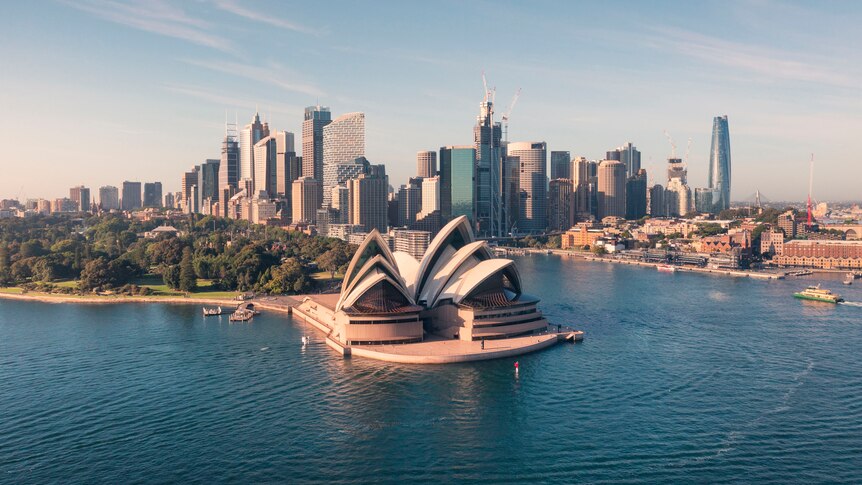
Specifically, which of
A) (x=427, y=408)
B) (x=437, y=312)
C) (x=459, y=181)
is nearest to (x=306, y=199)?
(x=459, y=181)

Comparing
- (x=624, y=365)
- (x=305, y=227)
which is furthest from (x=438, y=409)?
(x=305, y=227)

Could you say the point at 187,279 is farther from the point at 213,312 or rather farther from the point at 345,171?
the point at 345,171

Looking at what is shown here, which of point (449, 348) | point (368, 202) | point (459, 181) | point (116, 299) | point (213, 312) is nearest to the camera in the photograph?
point (449, 348)

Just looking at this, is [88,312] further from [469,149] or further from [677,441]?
[469,149]

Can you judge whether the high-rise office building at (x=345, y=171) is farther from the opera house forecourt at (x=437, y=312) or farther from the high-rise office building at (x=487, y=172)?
the opera house forecourt at (x=437, y=312)

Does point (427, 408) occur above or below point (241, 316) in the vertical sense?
below

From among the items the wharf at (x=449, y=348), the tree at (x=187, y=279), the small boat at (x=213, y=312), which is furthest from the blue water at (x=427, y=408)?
the tree at (x=187, y=279)
